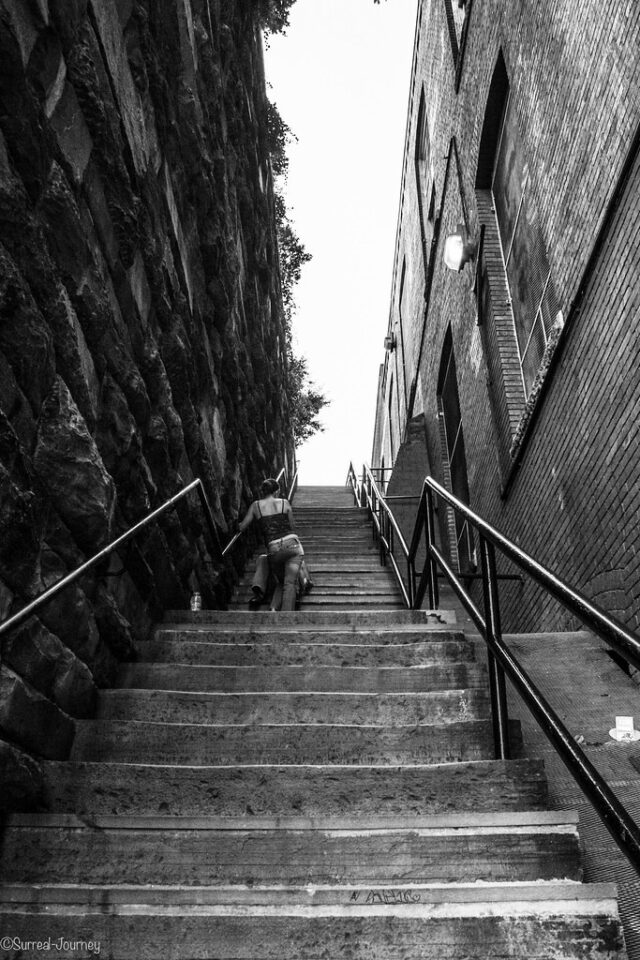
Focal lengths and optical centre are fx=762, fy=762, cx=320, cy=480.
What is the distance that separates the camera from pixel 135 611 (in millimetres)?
4074

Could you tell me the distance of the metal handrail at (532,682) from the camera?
5.18 ft

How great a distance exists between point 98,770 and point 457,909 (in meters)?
1.38

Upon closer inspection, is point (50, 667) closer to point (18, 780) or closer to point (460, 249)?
point (18, 780)

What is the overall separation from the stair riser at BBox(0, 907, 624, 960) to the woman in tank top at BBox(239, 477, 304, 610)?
419 centimetres

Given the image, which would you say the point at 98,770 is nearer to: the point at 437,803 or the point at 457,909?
the point at 437,803

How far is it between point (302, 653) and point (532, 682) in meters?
1.54

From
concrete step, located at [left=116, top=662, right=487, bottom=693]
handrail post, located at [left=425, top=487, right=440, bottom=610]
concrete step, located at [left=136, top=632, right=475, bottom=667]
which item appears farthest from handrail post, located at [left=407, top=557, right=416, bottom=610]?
concrete step, located at [left=116, top=662, right=487, bottom=693]

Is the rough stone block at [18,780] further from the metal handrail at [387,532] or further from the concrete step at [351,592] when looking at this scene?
the concrete step at [351,592]

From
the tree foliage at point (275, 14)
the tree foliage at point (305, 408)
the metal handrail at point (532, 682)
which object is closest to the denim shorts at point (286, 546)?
the metal handrail at point (532, 682)

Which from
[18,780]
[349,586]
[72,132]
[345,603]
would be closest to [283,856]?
[18,780]

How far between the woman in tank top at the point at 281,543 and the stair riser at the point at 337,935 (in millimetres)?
4192

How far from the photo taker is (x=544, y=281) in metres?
6.42

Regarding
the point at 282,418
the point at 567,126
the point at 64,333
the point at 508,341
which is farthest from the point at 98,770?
the point at 282,418

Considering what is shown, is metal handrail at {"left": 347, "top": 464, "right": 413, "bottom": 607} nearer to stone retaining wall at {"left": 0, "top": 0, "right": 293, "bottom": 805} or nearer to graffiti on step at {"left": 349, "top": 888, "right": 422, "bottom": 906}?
stone retaining wall at {"left": 0, "top": 0, "right": 293, "bottom": 805}
